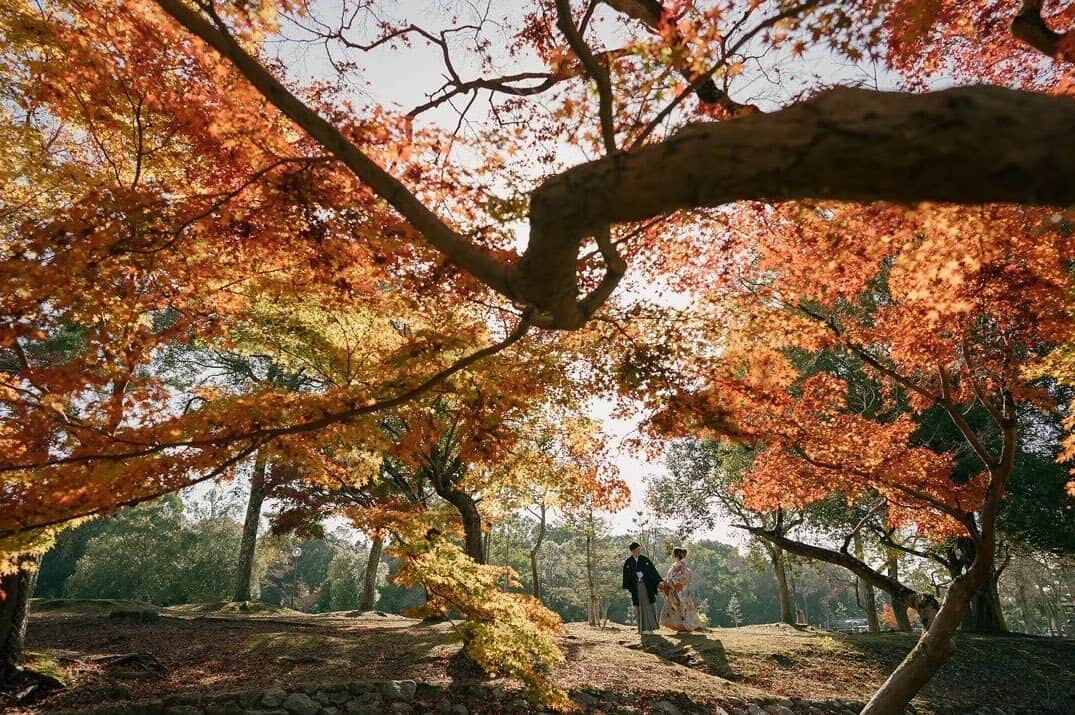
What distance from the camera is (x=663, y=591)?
38.4 feet

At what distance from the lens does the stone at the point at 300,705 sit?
19.4ft

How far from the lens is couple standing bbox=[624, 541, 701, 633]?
11.7 m

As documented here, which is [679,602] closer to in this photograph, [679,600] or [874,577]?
[679,600]

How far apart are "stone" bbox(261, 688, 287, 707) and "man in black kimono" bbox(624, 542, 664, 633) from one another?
7.90 metres

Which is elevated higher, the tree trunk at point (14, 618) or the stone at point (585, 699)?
the tree trunk at point (14, 618)

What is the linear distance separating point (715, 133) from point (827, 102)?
1.08ft

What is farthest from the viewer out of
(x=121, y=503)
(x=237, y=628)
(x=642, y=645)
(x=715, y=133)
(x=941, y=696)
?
(x=237, y=628)

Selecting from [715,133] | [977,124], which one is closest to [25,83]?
[715,133]

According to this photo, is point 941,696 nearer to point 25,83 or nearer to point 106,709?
point 106,709

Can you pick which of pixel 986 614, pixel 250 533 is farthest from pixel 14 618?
pixel 986 614

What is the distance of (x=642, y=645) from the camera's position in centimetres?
1060

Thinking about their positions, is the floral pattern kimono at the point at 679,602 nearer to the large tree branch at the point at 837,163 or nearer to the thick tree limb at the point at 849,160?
the large tree branch at the point at 837,163

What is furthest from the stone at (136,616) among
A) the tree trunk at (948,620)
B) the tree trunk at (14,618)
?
the tree trunk at (948,620)

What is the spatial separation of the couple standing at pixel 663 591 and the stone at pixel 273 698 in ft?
24.0
